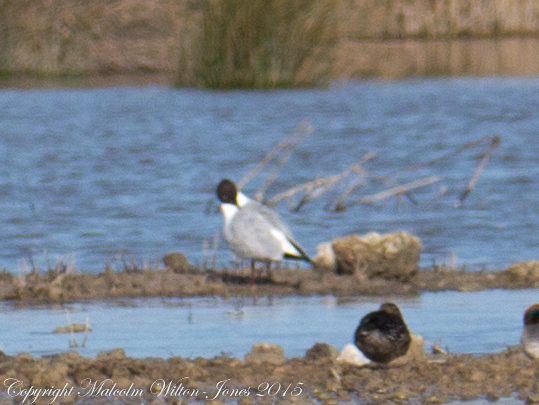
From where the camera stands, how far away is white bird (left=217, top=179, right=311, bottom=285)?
409 inches

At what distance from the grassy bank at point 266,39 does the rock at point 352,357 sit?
21.4 meters

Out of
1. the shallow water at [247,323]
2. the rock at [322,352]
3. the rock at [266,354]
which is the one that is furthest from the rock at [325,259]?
the rock at [322,352]

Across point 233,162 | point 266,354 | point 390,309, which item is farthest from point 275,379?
point 233,162

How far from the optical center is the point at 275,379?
6863 mm

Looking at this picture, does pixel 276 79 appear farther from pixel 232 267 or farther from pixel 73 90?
pixel 232 267

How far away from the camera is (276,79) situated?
3011cm

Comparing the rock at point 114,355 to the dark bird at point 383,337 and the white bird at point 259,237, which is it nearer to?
the dark bird at point 383,337

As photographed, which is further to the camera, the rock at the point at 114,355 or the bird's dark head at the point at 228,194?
the bird's dark head at the point at 228,194

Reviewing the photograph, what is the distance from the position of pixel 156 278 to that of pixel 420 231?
15.2 feet

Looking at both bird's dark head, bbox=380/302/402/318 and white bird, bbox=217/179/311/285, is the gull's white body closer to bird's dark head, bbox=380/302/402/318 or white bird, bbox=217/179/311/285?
white bird, bbox=217/179/311/285

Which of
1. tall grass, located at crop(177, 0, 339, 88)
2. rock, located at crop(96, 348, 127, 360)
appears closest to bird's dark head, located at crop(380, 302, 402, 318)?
rock, located at crop(96, 348, 127, 360)

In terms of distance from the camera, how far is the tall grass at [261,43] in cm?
2891

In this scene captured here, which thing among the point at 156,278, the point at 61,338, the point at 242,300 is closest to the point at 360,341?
the point at 61,338

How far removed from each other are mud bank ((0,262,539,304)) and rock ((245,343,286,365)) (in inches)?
111
